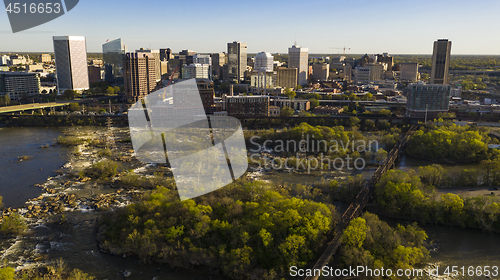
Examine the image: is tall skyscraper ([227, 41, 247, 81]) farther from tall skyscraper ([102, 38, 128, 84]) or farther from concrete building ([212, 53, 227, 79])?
tall skyscraper ([102, 38, 128, 84])

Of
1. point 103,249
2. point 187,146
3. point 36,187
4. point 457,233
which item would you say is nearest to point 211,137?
point 187,146

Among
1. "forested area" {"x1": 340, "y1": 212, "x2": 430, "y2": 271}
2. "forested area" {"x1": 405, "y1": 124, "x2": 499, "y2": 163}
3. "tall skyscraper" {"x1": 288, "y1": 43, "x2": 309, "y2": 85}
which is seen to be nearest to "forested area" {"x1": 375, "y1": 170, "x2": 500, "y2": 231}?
"forested area" {"x1": 340, "y1": 212, "x2": 430, "y2": 271}

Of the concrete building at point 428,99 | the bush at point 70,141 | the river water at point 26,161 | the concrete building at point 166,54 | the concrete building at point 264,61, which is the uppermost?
the concrete building at point 166,54

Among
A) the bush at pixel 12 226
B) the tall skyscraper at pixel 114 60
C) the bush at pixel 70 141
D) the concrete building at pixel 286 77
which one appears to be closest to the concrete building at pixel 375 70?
the concrete building at pixel 286 77

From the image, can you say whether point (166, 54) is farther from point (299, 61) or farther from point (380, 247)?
point (380, 247)

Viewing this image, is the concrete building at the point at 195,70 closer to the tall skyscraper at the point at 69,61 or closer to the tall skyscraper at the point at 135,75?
the tall skyscraper at the point at 135,75

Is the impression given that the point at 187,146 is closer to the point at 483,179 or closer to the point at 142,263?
the point at 142,263
